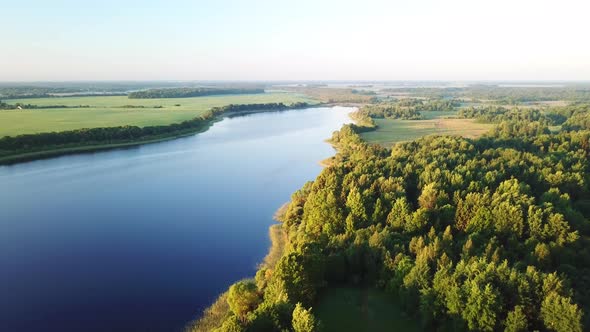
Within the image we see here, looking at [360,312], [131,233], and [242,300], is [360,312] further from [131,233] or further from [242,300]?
[131,233]

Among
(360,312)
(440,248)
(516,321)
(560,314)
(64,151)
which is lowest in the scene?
(360,312)

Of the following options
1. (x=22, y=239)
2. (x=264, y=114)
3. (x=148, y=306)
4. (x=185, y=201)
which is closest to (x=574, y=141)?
(x=185, y=201)

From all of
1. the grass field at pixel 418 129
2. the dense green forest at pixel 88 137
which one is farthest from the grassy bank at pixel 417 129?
the dense green forest at pixel 88 137

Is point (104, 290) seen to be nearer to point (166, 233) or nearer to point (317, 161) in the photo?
point (166, 233)

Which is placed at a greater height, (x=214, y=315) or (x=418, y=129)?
(x=418, y=129)

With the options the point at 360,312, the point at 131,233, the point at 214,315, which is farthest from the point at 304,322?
the point at 131,233

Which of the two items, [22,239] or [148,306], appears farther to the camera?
[22,239]
